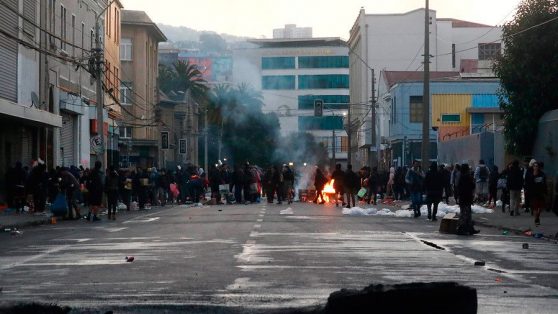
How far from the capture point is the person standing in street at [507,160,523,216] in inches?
1353

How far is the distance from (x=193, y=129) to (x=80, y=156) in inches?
2075

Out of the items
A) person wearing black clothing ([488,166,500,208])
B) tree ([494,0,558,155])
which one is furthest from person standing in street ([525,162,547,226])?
tree ([494,0,558,155])

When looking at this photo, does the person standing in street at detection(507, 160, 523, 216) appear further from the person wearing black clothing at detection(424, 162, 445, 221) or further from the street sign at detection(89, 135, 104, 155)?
the street sign at detection(89, 135, 104, 155)

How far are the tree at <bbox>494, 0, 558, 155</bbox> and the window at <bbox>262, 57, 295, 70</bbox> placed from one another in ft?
425

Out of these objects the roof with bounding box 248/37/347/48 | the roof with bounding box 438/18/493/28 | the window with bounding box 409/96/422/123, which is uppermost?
the roof with bounding box 248/37/347/48

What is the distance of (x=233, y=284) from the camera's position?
1355cm

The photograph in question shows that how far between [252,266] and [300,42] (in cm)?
16060

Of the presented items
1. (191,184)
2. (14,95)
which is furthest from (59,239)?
(191,184)

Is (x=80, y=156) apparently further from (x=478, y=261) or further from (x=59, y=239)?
(x=478, y=261)

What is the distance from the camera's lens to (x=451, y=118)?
3140 inches

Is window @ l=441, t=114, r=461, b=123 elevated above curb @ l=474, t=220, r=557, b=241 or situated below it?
above

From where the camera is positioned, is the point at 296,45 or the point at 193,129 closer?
the point at 193,129

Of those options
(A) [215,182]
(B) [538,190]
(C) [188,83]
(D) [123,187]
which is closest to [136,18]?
(C) [188,83]

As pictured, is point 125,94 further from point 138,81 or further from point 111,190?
point 111,190
